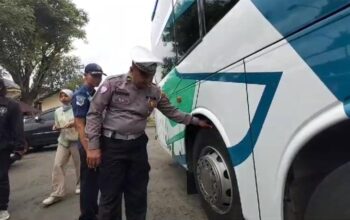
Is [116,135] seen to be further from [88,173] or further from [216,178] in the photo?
[88,173]

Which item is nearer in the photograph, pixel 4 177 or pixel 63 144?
pixel 4 177

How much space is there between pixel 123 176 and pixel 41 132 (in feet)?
37.3

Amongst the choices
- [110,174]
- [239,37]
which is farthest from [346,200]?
[110,174]

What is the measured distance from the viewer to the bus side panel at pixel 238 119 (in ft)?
8.32

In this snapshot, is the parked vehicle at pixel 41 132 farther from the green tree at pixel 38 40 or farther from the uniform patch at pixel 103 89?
the green tree at pixel 38 40

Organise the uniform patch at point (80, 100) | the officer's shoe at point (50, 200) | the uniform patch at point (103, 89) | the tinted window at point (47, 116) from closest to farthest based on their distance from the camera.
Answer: the uniform patch at point (103, 89) → the uniform patch at point (80, 100) → the officer's shoe at point (50, 200) → the tinted window at point (47, 116)

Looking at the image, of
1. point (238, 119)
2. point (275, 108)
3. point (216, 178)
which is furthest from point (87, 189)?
point (275, 108)

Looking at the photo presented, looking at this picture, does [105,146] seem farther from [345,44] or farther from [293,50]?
[345,44]

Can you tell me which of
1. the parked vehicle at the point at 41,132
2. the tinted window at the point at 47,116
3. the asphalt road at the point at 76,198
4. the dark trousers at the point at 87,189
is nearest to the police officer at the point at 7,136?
the asphalt road at the point at 76,198

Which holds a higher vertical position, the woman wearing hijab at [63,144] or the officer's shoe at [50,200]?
the woman wearing hijab at [63,144]

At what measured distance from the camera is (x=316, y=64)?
177 centimetres

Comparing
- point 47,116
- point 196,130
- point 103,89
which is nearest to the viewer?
point 103,89

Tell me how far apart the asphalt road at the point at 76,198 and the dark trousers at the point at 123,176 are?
1.07 metres

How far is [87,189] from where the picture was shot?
425 centimetres
